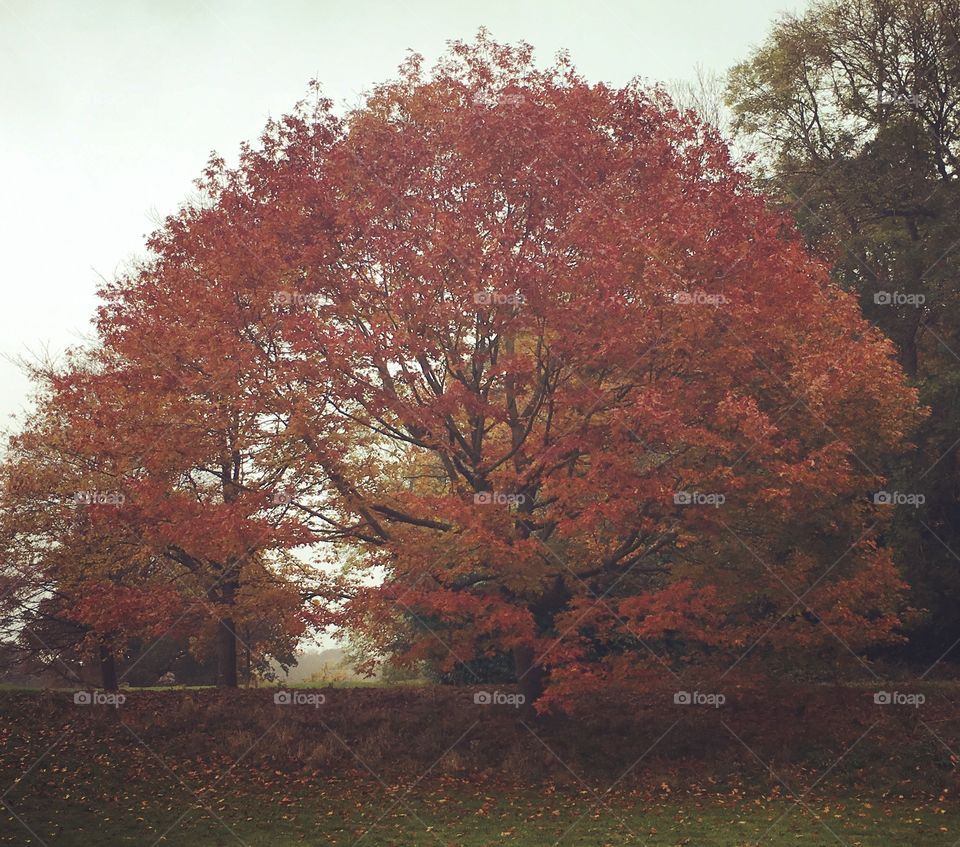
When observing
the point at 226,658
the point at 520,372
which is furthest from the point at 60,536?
the point at 520,372

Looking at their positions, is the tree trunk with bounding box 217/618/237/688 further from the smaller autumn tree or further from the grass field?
the grass field

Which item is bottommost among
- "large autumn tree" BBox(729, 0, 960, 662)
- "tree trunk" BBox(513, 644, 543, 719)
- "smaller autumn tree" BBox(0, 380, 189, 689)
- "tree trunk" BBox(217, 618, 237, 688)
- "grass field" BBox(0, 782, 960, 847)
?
"grass field" BBox(0, 782, 960, 847)

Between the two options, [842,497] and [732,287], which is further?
[842,497]

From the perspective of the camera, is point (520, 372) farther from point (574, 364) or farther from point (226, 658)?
point (226, 658)

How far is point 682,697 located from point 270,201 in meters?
13.5

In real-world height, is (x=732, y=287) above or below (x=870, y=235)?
below

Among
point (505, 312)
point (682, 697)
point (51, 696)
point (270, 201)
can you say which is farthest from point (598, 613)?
point (51, 696)

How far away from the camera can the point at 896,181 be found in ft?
95.6

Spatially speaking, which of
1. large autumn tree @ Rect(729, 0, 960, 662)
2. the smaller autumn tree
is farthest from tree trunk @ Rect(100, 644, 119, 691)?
large autumn tree @ Rect(729, 0, 960, 662)

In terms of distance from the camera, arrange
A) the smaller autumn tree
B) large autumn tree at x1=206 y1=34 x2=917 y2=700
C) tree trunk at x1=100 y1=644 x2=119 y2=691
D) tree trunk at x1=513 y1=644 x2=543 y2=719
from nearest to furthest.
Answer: large autumn tree at x1=206 y1=34 x2=917 y2=700, tree trunk at x1=513 y1=644 x2=543 y2=719, the smaller autumn tree, tree trunk at x1=100 y1=644 x2=119 y2=691

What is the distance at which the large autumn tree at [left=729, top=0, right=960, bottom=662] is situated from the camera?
26.7 m

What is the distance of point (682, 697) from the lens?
64.8ft

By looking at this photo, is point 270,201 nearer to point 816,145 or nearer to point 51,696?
point 51,696

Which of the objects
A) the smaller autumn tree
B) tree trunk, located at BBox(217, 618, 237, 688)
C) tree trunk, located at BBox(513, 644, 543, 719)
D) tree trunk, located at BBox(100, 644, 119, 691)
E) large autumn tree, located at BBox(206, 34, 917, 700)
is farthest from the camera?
tree trunk, located at BBox(100, 644, 119, 691)
